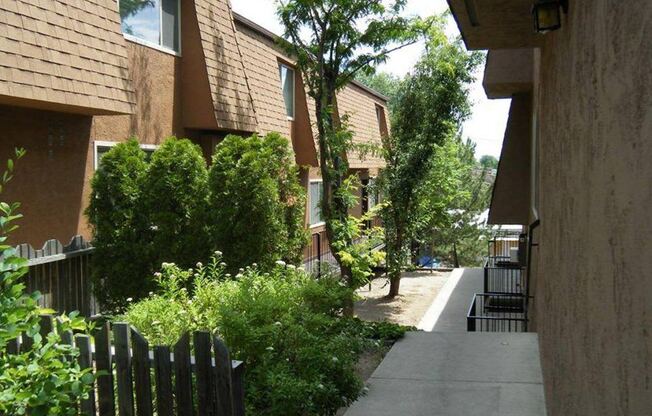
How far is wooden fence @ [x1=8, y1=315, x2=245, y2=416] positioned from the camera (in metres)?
4.16

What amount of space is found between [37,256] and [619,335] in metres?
7.50

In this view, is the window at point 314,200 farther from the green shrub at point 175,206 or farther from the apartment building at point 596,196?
the apartment building at point 596,196

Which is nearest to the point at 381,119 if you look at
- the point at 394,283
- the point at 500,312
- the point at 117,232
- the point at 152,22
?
the point at 394,283

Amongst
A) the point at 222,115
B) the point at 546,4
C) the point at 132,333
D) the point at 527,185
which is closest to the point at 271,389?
the point at 132,333

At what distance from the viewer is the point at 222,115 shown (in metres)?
13.1

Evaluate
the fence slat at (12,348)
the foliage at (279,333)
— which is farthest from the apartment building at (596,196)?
the fence slat at (12,348)

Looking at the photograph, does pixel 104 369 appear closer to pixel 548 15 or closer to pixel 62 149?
pixel 548 15

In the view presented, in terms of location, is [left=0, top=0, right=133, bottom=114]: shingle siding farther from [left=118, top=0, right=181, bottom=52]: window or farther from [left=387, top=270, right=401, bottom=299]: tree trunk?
[left=387, top=270, right=401, bottom=299]: tree trunk

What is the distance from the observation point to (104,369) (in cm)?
450

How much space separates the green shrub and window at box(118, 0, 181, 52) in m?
2.78

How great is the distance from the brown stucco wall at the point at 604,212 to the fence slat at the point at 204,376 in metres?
2.10

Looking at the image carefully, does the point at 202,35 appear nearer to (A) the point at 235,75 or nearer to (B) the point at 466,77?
(A) the point at 235,75

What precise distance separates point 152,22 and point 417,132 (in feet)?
30.2

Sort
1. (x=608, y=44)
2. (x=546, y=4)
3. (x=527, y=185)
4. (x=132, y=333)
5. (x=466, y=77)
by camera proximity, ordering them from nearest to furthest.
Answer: (x=608, y=44) → (x=546, y=4) → (x=132, y=333) → (x=527, y=185) → (x=466, y=77)
